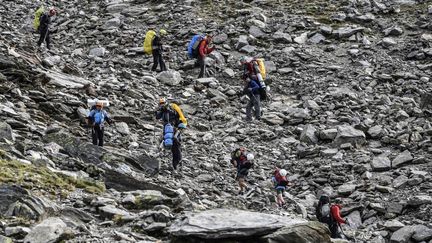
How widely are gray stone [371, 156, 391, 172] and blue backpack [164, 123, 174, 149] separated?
700 centimetres

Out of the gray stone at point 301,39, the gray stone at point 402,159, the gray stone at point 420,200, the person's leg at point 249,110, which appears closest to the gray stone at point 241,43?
the gray stone at point 301,39

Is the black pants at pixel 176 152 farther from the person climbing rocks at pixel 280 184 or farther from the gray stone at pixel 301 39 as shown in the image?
the gray stone at pixel 301 39

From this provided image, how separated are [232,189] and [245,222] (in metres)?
7.60

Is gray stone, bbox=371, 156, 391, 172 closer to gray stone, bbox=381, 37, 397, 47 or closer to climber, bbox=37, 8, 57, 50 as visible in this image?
gray stone, bbox=381, 37, 397, 47

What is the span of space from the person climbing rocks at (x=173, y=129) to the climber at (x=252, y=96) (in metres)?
5.58

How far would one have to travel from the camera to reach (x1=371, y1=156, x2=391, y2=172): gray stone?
816 inches

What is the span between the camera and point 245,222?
11.2 meters

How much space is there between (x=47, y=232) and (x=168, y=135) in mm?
8569

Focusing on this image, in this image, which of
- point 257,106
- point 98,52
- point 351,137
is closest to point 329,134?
point 351,137

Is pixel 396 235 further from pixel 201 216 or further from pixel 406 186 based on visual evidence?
pixel 201 216

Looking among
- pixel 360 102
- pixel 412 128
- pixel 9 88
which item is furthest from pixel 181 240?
pixel 360 102

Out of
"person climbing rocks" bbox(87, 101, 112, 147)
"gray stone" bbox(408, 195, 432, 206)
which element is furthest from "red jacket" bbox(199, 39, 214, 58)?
"gray stone" bbox(408, 195, 432, 206)

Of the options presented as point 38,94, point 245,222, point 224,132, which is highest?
Result: point 245,222

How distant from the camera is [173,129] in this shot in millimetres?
19078
